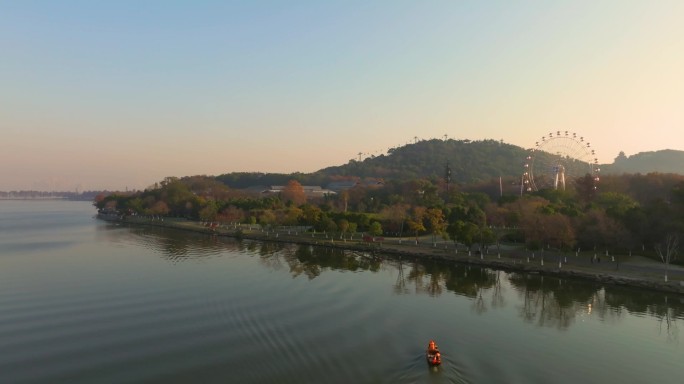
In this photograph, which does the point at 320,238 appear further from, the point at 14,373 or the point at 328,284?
the point at 14,373

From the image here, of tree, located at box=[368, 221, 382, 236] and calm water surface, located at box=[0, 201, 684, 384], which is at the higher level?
tree, located at box=[368, 221, 382, 236]

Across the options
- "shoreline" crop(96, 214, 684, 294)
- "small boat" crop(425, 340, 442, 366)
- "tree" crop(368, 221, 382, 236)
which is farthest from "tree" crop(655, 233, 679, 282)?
"tree" crop(368, 221, 382, 236)

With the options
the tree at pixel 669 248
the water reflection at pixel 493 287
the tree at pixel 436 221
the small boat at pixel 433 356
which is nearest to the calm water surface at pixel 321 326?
the water reflection at pixel 493 287

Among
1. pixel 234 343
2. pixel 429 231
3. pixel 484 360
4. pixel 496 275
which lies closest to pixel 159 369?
pixel 234 343

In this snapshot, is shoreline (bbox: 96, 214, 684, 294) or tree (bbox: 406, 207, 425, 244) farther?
tree (bbox: 406, 207, 425, 244)

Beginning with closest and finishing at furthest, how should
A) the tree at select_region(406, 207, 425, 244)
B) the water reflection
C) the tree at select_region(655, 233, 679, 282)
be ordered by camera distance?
the water reflection
the tree at select_region(655, 233, 679, 282)
the tree at select_region(406, 207, 425, 244)

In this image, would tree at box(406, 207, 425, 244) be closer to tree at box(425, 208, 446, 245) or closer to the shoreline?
tree at box(425, 208, 446, 245)

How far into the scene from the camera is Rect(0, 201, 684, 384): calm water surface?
1912 centimetres

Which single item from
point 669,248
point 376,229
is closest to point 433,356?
point 669,248

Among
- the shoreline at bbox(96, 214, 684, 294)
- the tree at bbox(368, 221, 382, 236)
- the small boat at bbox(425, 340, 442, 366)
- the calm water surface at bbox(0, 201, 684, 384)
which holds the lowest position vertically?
the calm water surface at bbox(0, 201, 684, 384)

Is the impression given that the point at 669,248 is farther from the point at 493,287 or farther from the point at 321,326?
the point at 321,326

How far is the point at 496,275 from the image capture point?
4209cm

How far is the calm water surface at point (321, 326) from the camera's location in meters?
19.1

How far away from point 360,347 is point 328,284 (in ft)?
49.8
